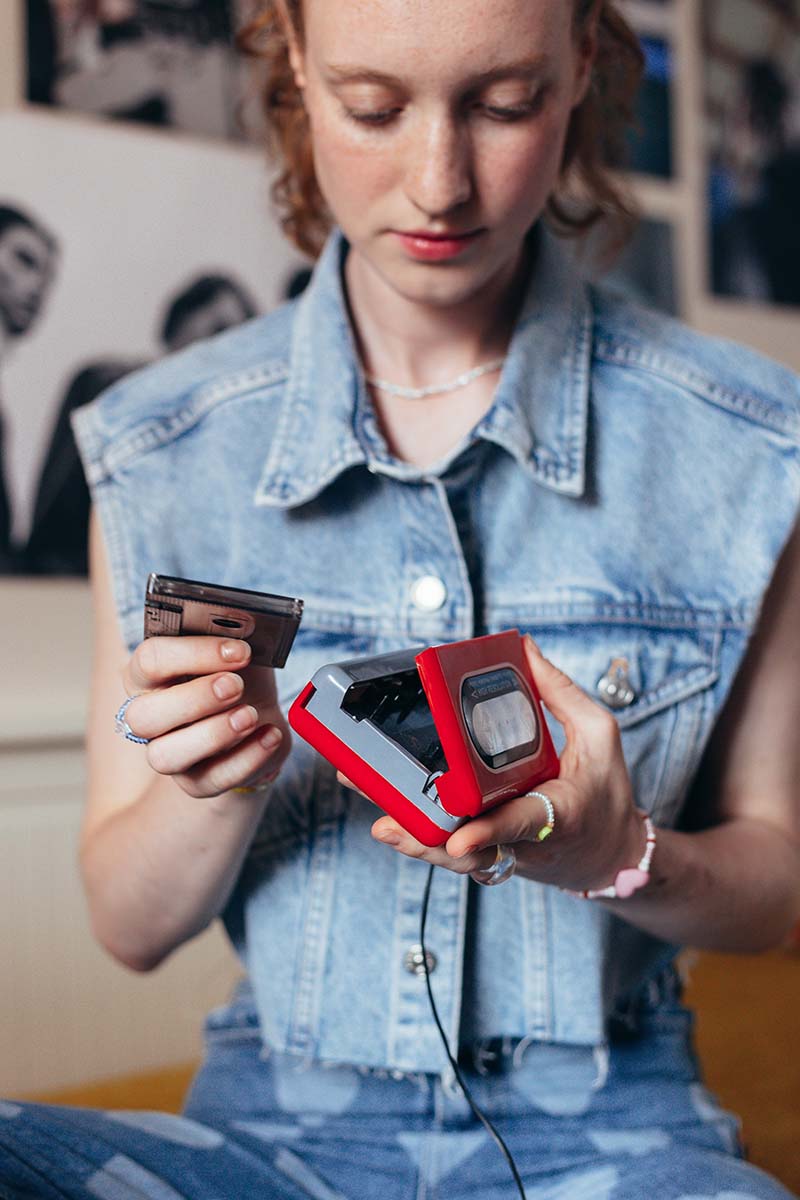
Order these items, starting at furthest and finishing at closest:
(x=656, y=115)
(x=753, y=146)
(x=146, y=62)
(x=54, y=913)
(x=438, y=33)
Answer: (x=753, y=146) < (x=656, y=115) < (x=146, y=62) < (x=54, y=913) < (x=438, y=33)

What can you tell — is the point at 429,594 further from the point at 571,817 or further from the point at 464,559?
the point at 571,817

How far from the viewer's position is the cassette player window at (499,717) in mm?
583

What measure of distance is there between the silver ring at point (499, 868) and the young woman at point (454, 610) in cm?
7

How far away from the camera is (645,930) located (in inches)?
32.6

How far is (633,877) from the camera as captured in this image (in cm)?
70

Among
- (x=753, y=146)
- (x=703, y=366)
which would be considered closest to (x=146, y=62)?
(x=703, y=366)

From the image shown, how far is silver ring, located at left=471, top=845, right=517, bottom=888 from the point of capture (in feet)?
1.95

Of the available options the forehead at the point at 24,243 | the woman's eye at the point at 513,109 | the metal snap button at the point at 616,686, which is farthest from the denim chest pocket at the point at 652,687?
the forehead at the point at 24,243

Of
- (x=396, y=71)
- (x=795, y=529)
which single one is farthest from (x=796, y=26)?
(x=396, y=71)

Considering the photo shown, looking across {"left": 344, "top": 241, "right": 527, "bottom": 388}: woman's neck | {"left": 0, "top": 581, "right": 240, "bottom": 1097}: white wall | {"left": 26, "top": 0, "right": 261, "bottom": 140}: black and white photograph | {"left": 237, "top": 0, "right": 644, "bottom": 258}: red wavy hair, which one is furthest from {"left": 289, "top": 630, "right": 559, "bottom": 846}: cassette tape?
{"left": 26, "top": 0, "right": 261, "bottom": 140}: black and white photograph

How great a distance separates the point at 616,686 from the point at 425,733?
28 cm

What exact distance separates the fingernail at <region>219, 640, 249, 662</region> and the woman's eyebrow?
329 mm

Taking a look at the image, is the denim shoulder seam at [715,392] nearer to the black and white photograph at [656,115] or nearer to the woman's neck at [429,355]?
the woman's neck at [429,355]

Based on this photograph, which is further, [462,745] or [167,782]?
[167,782]
